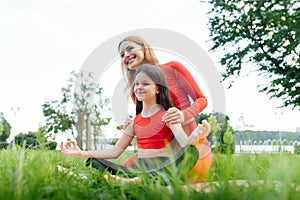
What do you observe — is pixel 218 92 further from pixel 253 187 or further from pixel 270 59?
pixel 270 59

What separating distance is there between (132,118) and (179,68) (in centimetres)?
45

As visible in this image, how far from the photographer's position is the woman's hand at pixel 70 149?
225cm

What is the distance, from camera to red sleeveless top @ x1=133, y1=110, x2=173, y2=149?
213 cm

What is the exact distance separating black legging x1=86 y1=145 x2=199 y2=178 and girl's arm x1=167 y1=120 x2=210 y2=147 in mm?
68

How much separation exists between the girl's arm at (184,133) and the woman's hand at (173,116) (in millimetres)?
28

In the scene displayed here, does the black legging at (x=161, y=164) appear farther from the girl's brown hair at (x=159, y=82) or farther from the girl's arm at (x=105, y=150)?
the girl's brown hair at (x=159, y=82)

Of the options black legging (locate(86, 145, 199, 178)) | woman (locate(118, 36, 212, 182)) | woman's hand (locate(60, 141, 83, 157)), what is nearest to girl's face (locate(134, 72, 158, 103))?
woman (locate(118, 36, 212, 182))

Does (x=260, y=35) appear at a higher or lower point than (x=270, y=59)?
higher

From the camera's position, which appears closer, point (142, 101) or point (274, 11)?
point (142, 101)

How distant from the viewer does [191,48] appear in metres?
2.38

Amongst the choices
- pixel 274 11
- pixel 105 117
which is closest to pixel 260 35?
pixel 274 11

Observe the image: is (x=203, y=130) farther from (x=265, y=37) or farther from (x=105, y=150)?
(x=265, y=37)

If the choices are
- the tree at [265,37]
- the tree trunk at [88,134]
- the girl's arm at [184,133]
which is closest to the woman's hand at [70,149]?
the tree trunk at [88,134]

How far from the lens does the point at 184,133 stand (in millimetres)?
2016
